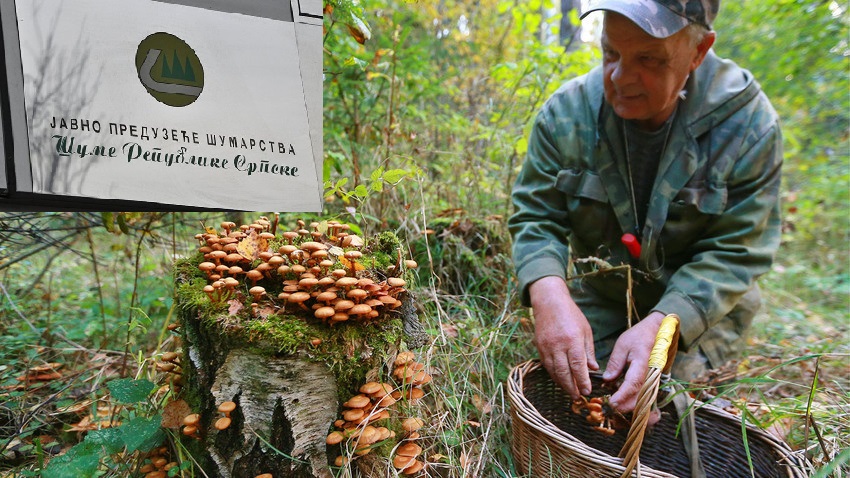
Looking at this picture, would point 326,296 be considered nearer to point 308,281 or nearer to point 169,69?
point 308,281

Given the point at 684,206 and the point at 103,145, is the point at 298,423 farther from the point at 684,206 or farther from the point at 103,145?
the point at 684,206

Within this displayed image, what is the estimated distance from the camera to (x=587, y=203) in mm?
2732

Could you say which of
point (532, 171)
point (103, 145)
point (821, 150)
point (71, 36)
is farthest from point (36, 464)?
point (821, 150)

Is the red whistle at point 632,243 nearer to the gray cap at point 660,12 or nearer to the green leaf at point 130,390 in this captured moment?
the gray cap at point 660,12

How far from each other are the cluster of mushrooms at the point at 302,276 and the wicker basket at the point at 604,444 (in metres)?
0.71

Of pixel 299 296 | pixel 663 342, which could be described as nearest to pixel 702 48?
pixel 663 342

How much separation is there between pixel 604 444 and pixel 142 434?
1957mm

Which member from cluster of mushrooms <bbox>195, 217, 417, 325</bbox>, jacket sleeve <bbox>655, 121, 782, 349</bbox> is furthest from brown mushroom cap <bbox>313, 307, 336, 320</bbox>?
jacket sleeve <bbox>655, 121, 782, 349</bbox>

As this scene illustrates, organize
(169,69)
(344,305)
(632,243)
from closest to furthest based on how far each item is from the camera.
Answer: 1. (169,69)
2. (344,305)
3. (632,243)

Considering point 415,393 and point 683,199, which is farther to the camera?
point 683,199

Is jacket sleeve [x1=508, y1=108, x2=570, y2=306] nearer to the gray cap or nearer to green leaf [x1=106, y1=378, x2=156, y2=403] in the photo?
the gray cap

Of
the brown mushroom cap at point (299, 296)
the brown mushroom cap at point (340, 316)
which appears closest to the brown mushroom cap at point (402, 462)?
the brown mushroom cap at point (340, 316)

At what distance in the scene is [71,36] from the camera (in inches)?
40.7

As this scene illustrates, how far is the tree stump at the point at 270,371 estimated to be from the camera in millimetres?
1527
